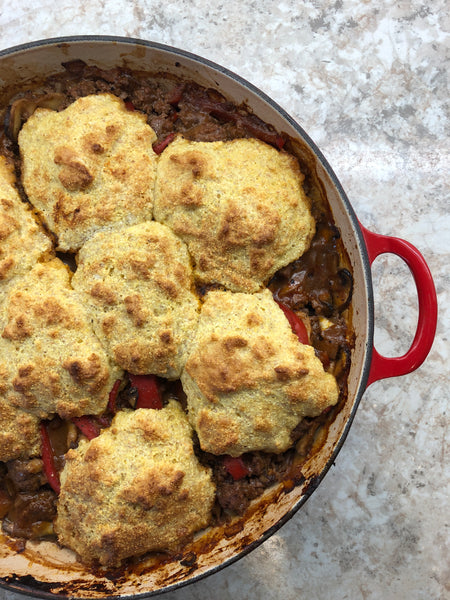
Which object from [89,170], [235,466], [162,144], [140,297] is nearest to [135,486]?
[235,466]

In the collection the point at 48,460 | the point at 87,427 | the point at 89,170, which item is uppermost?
the point at 89,170

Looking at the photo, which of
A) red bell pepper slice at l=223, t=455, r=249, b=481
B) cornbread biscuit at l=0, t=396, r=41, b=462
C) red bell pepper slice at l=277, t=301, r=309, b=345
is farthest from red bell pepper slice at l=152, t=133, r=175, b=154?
red bell pepper slice at l=223, t=455, r=249, b=481

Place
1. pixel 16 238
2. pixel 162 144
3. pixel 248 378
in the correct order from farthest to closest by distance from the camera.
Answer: pixel 162 144
pixel 16 238
pixel 248 378

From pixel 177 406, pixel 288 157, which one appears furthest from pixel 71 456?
pixel 288 157

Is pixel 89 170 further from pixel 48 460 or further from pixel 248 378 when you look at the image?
pixel 48 460

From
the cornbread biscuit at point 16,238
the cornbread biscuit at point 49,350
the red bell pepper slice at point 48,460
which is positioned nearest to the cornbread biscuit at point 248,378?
the cornbread biscuit at point 49,350

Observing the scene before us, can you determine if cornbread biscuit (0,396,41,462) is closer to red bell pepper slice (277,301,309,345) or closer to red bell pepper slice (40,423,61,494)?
red bell pepper slice (40,423,61,494)

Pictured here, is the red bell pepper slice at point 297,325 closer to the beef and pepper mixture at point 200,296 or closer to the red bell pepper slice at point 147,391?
the beef and pepper mixture at point 200,296
